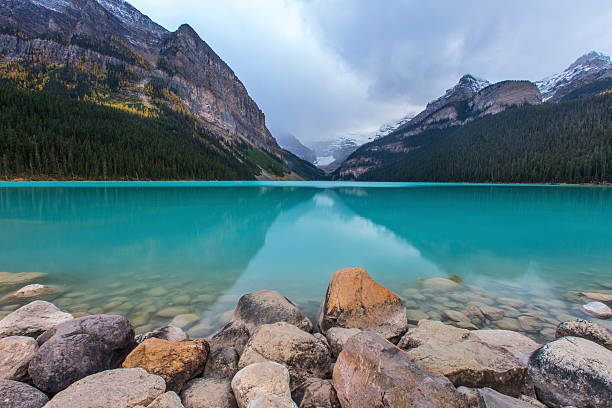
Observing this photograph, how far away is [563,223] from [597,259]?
12845 mm

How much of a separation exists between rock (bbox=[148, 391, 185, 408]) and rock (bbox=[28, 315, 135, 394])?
5.61ft

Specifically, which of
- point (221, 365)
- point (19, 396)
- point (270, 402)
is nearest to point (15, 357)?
point (19, 396)

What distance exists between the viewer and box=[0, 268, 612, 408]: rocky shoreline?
9.56 feet

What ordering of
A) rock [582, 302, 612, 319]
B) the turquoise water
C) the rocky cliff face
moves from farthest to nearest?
the rocky cliff face < the turquoise water < rock [582, 302, 612, 319]

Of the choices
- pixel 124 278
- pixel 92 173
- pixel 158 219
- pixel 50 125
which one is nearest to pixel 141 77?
pixel 50 125

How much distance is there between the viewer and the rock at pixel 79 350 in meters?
3.44

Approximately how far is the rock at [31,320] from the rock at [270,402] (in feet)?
14.8

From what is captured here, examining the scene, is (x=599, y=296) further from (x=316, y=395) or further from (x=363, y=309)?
(x=316, y=395)

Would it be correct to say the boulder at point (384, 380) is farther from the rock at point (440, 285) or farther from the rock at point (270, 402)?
the rock at point (440, 285)

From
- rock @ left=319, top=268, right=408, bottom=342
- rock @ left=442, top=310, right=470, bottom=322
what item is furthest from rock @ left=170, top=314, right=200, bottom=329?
rock @ left=442, top=310, right=470, bottom=322

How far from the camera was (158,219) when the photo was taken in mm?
21094

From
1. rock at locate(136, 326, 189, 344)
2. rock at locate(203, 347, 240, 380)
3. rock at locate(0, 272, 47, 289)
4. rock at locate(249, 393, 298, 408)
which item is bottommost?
rock at locate(0, 272, 47, 289)

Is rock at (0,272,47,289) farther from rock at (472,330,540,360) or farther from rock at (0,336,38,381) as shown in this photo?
rock at (472,330,540,360)

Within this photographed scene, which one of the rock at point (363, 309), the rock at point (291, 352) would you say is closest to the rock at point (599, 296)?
the rock at point (363, 309)
